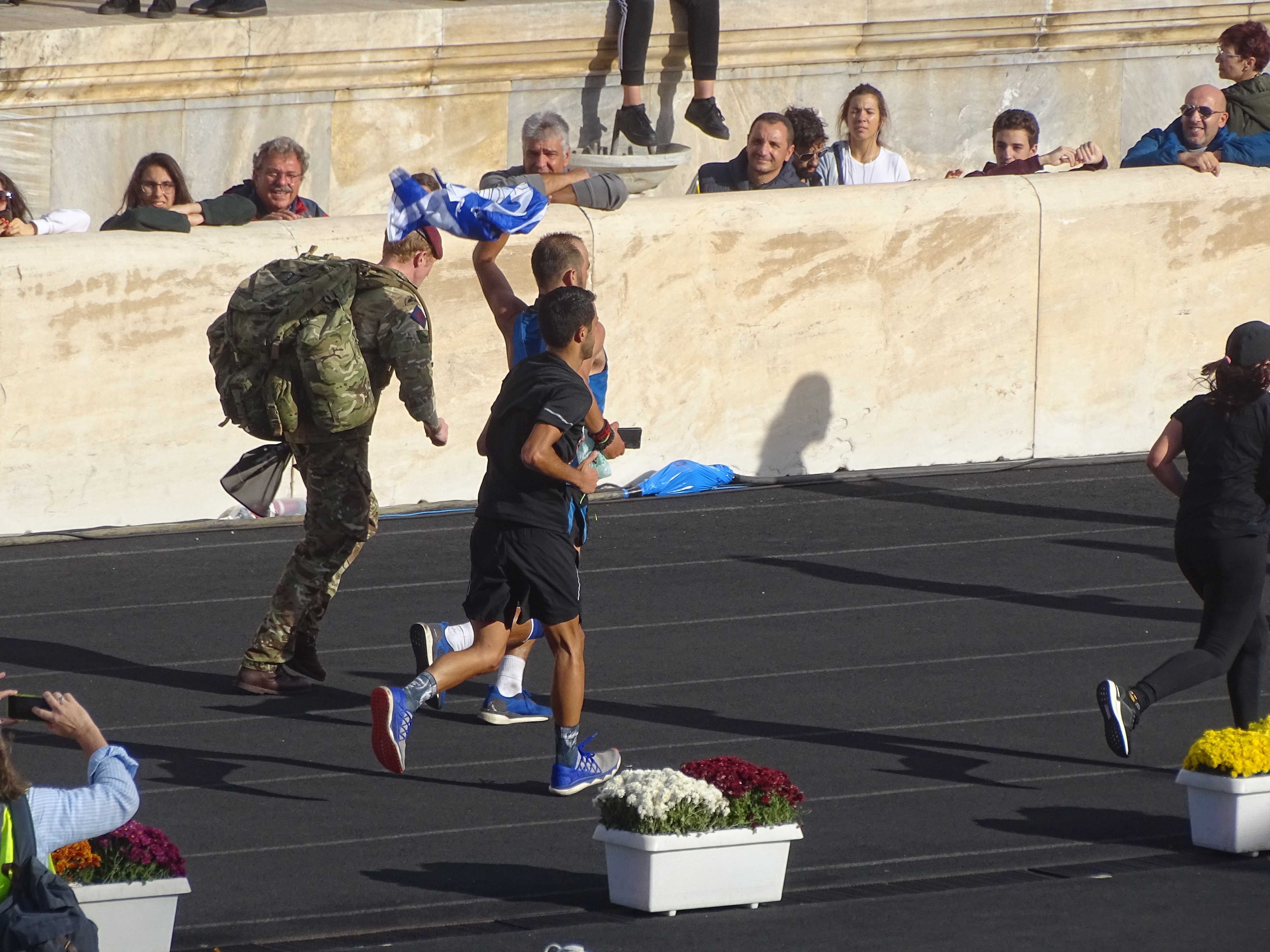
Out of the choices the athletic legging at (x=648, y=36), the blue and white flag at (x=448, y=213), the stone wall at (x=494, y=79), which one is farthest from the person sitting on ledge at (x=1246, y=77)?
the blue and white flag at (x=448, y=213)

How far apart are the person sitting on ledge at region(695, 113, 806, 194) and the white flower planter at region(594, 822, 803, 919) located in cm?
660

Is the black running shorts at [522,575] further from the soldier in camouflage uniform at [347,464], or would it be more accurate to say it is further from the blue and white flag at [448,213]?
the blue and white flag at [448,213]

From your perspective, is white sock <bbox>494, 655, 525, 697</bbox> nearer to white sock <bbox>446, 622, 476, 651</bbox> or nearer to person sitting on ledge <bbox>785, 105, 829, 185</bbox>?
white sock <bbox>446, 622, 476, 651</bbox>

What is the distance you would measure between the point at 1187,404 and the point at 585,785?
2.52 meters

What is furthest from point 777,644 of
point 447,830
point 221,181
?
point 221,181

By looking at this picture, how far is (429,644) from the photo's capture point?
8438mm

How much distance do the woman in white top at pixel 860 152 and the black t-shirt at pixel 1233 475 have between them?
561 centimetres

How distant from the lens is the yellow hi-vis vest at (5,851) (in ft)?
15.9

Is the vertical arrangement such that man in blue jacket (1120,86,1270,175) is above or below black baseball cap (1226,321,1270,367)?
above

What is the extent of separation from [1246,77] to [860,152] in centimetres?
232

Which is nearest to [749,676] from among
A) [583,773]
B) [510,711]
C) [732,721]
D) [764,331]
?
[732,721]

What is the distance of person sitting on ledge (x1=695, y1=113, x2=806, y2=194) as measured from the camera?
12.8 m

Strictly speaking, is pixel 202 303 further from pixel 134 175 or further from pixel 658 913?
pixel 658 913

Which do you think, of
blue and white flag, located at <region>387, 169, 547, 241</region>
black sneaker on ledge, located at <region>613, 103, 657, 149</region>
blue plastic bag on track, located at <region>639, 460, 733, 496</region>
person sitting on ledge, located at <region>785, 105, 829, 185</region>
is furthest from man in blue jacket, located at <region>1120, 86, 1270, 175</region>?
blue and white flag, located at <region>387, 169, 547, 241</region>
